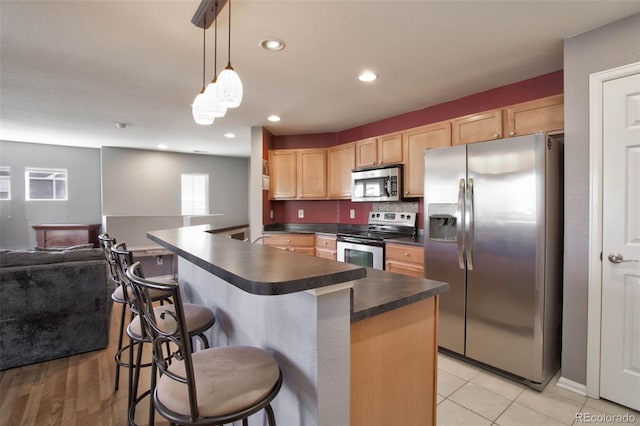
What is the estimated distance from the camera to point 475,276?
2480 mm

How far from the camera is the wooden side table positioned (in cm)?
577

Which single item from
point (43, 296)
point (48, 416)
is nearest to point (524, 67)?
point (48, 416)

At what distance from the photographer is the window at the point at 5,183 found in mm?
5839

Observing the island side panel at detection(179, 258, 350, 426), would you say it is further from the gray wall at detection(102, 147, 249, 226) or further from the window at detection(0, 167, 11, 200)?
the window at detection(0, 167, 11, 200)

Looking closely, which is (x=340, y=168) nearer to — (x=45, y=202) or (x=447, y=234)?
(x=447, y=234)

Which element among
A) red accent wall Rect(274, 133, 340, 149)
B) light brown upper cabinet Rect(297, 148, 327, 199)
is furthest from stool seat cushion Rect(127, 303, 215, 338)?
red accent wall Rect(274, 133, 340, 149)

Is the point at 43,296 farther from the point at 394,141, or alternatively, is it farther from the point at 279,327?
the point at 394,141

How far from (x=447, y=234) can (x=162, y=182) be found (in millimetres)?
6167

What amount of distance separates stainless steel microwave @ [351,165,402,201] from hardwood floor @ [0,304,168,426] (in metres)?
2.87

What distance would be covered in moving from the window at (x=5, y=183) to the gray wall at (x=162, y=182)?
1.51m

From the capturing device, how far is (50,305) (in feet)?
8.66

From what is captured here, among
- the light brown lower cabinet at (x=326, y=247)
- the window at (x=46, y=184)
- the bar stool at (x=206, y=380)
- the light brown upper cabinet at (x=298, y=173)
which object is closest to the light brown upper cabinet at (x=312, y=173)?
the light brown upper cabinet at (x=298, y=173)

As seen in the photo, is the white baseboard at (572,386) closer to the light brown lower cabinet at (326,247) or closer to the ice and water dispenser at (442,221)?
the ice and water dispenser at (442,221)

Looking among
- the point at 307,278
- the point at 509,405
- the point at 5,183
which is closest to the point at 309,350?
the point at 307,278
